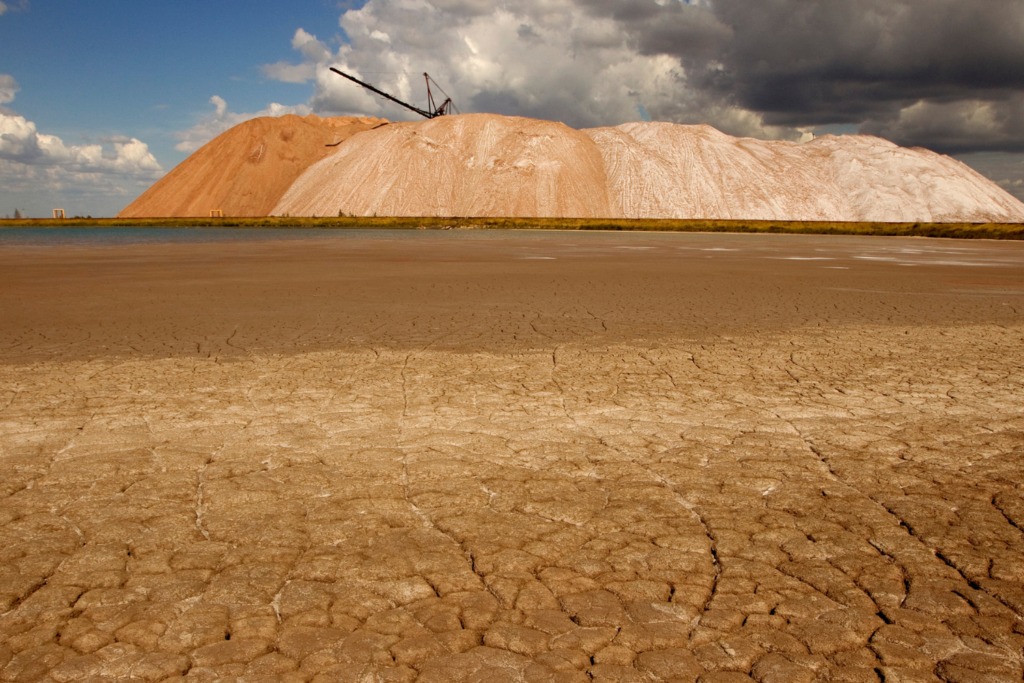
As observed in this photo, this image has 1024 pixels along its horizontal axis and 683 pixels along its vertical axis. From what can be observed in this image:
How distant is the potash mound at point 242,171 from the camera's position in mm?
95250

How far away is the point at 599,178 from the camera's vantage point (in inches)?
3374

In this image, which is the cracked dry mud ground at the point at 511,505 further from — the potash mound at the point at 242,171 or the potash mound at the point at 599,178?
the potash mound at the point at 242,171

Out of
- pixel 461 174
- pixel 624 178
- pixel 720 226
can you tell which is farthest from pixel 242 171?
pixel 720 226

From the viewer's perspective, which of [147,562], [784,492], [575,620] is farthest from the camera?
[784,492]

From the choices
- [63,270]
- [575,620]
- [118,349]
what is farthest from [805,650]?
[63,270]

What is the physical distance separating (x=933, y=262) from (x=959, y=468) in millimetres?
20701

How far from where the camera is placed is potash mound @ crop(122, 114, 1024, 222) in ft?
267

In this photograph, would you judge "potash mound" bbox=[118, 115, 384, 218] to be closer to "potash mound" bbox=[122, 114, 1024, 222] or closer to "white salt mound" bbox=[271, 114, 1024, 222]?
"potash mound" bbox=[122, 114, 1024, 222]

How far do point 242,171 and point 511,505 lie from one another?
102m

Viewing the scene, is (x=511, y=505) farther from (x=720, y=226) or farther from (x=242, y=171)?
(x=242, y=171)

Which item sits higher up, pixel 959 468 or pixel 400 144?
pixel 400 144

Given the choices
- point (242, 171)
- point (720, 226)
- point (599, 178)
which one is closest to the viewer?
point (720, 226)

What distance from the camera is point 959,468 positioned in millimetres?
4742

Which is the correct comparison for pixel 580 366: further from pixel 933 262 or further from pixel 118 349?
pixel 933 262
